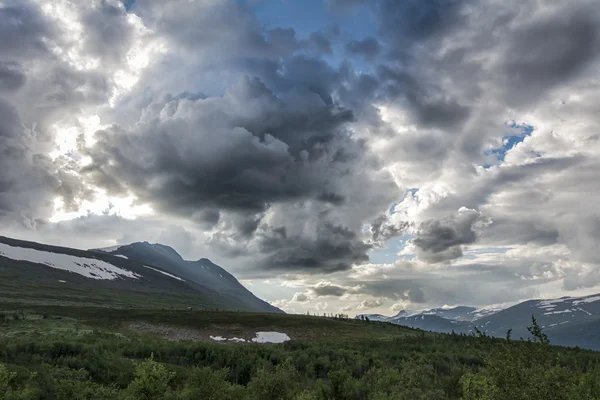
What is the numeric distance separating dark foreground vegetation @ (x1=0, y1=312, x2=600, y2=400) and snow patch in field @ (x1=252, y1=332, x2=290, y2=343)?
409 inches

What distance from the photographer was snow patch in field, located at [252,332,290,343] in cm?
6509

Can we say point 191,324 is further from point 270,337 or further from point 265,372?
point 265,372

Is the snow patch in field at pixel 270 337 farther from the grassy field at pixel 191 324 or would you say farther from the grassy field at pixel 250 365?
the grassy field at pixel 250 365

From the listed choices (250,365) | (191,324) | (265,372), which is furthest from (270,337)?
(265,372)

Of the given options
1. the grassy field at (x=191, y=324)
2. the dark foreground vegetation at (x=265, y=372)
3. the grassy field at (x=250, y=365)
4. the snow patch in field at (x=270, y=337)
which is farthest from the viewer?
the snow patch in field at (x=270, y=337)

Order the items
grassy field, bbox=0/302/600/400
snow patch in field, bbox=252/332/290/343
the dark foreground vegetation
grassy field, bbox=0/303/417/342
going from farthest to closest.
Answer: snow patch in field, bbox=252/332/290/343
grassy field, bbox=0/303/417/342
grassy field, bbox=0/302/600/400
the dark foreground vegetation

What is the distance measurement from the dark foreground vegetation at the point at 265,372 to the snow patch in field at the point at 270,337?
10.4m

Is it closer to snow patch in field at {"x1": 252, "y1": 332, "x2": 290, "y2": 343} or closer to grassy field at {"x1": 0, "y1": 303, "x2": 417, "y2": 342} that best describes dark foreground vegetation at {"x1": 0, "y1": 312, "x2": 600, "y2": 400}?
grassy field at {"x1": 0, "y1": 303, "x2": 417, "y2": 342}

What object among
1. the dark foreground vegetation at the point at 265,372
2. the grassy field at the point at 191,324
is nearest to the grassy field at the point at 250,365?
the dark foreground vegetation at the point at 265,372

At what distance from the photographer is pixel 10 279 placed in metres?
140

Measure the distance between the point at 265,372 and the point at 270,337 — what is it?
153 feet

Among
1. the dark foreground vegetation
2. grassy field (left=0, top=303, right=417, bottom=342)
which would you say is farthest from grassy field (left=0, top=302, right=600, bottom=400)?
grassy field (left=0, top=303, right=417, bottom=342)

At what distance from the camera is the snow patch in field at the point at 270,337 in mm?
65088

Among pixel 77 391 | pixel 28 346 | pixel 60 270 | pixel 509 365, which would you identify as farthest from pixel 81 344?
pixel 60 270
